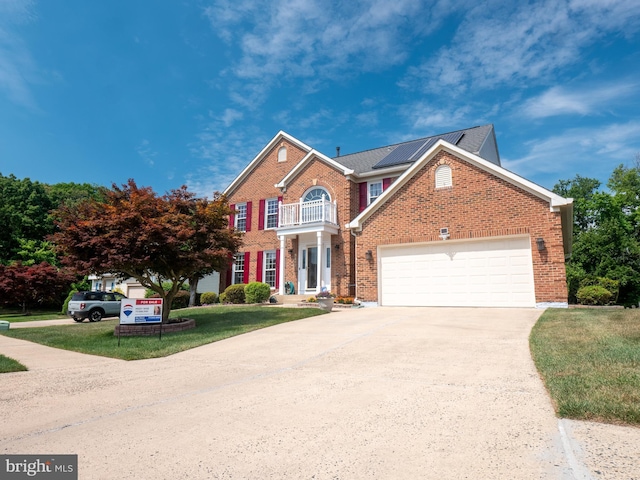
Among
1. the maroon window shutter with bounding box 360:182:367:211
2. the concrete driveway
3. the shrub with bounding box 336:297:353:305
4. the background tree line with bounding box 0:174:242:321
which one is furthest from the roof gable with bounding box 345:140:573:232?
the concrete driveway

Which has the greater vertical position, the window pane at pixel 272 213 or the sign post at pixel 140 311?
the window pane at pixel 272 213

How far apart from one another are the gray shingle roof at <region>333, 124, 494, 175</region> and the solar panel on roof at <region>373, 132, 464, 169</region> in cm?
31

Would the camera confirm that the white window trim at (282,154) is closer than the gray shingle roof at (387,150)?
No

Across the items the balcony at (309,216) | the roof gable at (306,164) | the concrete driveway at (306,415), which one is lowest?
the concrete driveway at (306,415)

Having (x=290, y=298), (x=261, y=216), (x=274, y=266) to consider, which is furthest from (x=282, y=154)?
(x=290, y=298)

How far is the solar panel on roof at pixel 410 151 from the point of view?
19188 mm

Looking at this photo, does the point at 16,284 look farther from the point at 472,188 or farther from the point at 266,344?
the point at 472,188

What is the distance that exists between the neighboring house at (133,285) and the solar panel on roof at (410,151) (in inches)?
455

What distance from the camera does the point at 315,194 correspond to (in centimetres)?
2080

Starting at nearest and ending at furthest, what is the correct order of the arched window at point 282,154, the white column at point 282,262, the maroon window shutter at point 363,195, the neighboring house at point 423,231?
the neighboring house at point 423,231 → the maroon window shutter at point 363,195 → the white column at point 282,262 → the arched window at point 282,154

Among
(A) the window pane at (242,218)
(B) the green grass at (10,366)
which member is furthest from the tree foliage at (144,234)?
(A) the window pane at (242,218)

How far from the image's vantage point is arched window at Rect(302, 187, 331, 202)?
20.5 metres

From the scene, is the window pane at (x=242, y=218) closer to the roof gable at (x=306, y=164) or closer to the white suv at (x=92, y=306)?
the roof gable at (x=306, y=164)

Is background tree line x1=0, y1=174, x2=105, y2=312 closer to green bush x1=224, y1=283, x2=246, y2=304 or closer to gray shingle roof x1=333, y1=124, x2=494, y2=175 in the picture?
green bush x1=224, y1=283, x2=246, y2=304
